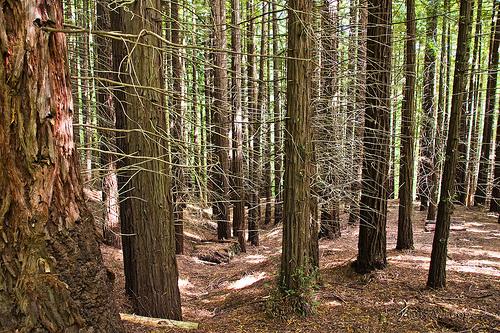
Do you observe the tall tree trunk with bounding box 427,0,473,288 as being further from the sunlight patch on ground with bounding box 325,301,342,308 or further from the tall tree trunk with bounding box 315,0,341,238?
the tall tree trunk with bounding box 315,0,341,238

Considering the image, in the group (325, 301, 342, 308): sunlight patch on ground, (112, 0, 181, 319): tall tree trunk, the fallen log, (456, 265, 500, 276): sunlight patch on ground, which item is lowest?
(325, 301, 342, 308): sunlight patch on ground

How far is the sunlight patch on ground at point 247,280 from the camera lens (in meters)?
8.80

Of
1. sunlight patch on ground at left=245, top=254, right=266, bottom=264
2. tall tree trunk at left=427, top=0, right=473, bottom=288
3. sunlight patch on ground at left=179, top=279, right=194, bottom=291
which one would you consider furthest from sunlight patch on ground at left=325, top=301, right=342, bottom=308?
sunlight patch on ground at left=245, top=254, right=266, bottom=264

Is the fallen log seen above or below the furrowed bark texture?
below

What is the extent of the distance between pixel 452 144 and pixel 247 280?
5782 mm

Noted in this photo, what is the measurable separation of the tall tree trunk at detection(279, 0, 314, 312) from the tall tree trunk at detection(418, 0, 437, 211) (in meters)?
5.64

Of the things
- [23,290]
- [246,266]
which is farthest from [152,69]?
[246,266]

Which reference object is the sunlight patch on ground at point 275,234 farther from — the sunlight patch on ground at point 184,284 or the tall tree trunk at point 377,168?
the tall tree trunk at point 377,168

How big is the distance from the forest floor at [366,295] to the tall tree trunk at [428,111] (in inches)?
88.1

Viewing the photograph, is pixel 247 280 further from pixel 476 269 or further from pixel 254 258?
pixel 476 269

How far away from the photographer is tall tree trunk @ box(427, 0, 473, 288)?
A: 17.9 ft

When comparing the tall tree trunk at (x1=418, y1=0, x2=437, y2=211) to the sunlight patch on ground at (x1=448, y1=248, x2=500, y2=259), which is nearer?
the sunlight patch on ground at (x1=448, y1=248, x2=500, y2=259)

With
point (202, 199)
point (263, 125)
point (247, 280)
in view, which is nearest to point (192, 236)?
point (263, 125)

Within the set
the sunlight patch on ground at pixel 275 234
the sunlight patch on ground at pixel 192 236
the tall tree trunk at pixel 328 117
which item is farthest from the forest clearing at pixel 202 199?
the sunlight patch on ground at pixel 275 234
